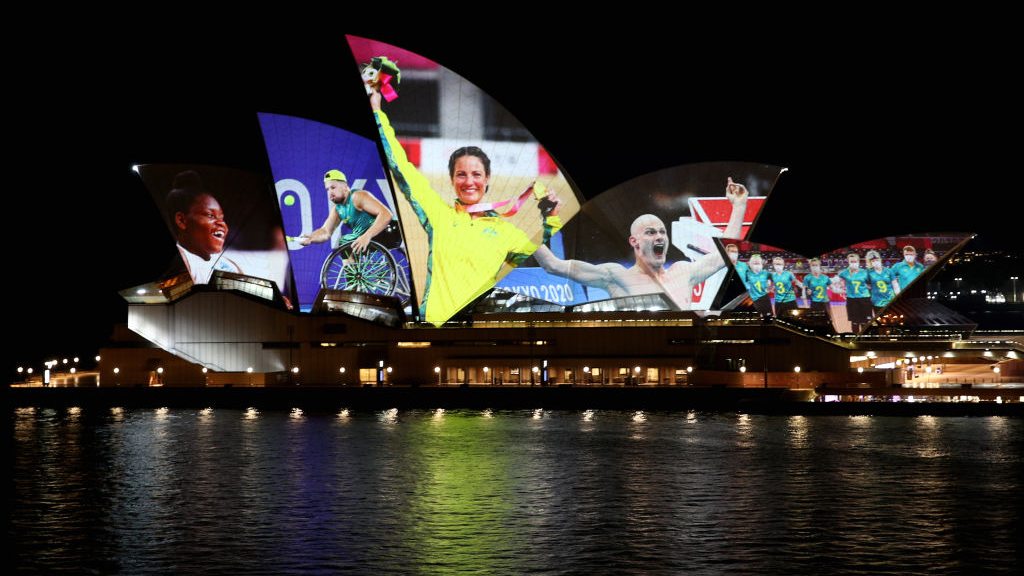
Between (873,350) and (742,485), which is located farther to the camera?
(873,350)

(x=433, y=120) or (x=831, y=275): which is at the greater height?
(x=433, y=120)

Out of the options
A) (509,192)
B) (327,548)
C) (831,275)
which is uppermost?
(509,192)

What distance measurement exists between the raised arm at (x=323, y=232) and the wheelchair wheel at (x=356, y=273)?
901mm

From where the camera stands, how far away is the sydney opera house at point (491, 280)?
180ft

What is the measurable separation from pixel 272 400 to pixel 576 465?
24358 millimetres

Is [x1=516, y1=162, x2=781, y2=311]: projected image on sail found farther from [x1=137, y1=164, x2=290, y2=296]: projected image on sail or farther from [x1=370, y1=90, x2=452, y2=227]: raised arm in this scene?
[x1=137, y1=164, x2=290, y2=296]: projected image on sail

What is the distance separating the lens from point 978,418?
45875 millimetres

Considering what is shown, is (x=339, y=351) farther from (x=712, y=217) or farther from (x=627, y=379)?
(x=712, y=217)

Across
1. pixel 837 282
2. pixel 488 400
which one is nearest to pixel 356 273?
pixel 488 400

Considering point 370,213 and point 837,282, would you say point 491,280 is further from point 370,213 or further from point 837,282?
point 837,282

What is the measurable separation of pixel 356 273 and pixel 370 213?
311 cm

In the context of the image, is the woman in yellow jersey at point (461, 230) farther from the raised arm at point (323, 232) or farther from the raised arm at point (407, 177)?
the raised arm at point (323, 232)

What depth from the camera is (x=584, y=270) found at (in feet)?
197

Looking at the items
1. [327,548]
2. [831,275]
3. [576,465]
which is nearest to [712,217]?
[831,275]
